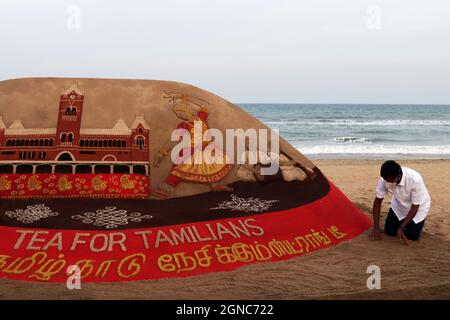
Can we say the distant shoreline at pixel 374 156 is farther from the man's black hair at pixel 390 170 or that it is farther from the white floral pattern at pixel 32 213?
the white floral pattern at pixel 32 213

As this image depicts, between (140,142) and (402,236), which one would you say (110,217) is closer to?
(140,142)

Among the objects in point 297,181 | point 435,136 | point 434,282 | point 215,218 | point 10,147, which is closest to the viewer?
point 434,282

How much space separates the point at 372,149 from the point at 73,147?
1509 centimetres

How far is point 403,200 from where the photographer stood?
15.4 feet

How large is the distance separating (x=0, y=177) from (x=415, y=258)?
4235mm

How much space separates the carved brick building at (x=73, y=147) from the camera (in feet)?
16.4

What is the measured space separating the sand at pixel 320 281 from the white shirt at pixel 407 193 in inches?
13.2

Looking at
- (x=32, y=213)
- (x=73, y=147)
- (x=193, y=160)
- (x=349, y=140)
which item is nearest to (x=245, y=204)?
(x=193, y=160)

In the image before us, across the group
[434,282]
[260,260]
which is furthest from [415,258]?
[260,260]

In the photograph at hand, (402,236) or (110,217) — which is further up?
(110,217)

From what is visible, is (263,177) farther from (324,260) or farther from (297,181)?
(324,260)

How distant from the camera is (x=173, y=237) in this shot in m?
4.36

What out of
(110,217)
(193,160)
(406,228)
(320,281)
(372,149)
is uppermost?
(193,160)

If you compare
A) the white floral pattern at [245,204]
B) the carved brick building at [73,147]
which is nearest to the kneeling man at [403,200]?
the white floral pattern at [245,204]
